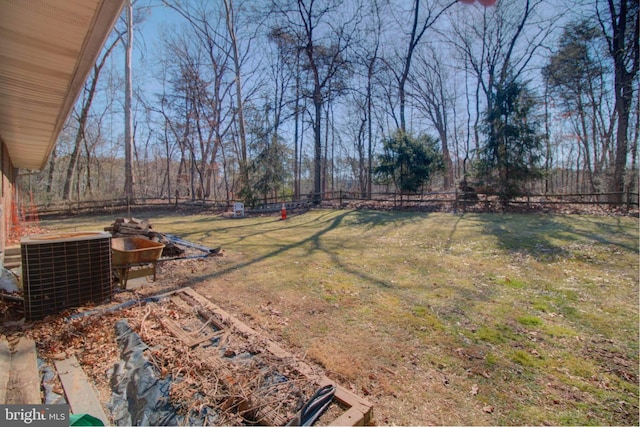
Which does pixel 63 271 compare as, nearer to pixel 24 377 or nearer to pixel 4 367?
pixel 4 367

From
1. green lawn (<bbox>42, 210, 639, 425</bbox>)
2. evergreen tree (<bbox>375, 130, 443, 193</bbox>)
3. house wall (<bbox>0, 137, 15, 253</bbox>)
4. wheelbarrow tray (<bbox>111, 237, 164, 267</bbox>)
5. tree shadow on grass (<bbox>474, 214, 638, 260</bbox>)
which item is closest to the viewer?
green lawn (<bbox>42, 210, 639, 425</bbox>)

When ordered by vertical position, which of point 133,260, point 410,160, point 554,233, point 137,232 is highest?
point 410,160

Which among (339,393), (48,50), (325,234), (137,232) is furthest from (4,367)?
(325,234)

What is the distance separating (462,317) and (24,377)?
4.26 m

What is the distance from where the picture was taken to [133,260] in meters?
4.23

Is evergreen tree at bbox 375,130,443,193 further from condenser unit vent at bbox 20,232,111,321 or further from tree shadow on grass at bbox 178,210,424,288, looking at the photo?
condenser unit vent at bbox 20,232,111,321

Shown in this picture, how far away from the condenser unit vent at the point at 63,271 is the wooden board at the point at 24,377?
0.63 m

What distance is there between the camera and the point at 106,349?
2.69m

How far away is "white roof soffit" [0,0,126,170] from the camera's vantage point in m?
2.05

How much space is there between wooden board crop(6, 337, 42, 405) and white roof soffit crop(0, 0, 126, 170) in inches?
108

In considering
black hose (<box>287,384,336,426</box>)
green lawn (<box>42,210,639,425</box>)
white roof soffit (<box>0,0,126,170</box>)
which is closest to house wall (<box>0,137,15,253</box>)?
white roof soffit (<box>0,0,126,170</box>)

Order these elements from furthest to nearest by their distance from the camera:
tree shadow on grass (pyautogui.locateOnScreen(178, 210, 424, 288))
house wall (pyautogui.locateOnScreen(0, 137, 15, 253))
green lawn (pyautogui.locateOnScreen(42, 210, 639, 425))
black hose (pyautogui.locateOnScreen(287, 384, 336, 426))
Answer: house wall (pyautogui.locateOnScreen(0, 137, 15, 253))
tree shadow on grass (pyautogui.locateOnScreen(178, 210, 424, 288))
green lawn (pyautogui.locateOnScreen(42, 210, 639, 425))
black hose (pyautogui.locateOnScreen(287, 384, 336, 426))

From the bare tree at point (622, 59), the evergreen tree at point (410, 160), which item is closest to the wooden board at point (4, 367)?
the evergreen tree at point (410, 160)

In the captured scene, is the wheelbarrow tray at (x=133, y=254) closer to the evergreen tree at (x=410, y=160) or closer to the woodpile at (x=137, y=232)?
the woodpile at (x=137, y=232)
